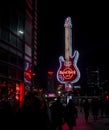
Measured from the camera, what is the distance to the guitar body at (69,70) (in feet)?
183

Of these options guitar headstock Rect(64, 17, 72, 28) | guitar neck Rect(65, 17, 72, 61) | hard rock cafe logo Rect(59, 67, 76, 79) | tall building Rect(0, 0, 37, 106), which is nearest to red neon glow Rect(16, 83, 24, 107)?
tall building Rect(0, 0, 37, 106)

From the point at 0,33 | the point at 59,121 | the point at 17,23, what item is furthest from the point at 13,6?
the point at 59,121

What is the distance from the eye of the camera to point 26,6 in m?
37.7

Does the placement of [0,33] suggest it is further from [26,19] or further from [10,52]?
[26,19]

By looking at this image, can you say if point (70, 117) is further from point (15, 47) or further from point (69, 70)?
point (69, 70)

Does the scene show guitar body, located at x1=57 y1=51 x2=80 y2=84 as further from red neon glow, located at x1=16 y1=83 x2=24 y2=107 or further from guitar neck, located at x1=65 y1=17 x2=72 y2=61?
red neon glow, located at x1=16 y1=83 x2=24 y2=107

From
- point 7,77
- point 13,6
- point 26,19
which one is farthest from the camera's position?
point 26,19

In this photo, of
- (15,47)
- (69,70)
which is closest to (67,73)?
(69,70)

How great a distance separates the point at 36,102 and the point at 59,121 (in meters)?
8.32

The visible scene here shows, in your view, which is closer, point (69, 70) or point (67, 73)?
point (69, 70)

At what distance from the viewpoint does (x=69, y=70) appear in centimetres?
5594

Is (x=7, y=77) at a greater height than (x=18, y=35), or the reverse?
(x=18, y=35)

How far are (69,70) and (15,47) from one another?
2564cm

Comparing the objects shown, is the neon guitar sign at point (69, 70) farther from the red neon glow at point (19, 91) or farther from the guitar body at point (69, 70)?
the red neon glow at point (19, 91)
